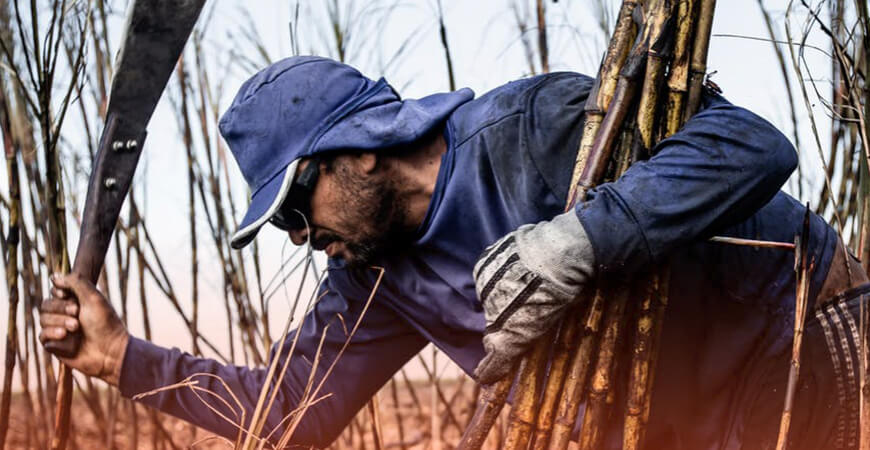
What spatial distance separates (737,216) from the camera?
1489mm

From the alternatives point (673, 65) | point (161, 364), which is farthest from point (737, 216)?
point (161, 364)

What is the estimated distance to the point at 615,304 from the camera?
1489 mm

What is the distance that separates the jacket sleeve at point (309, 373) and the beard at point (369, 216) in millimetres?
247

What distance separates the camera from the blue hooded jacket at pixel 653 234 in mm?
1434

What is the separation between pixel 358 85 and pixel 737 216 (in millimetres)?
725

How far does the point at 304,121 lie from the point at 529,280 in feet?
1.87

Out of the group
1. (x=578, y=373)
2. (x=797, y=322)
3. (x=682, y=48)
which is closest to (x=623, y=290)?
(x=578, y=373)

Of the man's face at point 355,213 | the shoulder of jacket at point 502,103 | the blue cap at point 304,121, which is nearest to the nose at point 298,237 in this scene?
the man's face at point 355,213

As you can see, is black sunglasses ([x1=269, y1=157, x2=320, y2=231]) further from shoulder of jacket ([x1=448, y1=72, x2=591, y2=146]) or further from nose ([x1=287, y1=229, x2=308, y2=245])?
shoulder of jacket ([x1=448, y1=72, x2=591, y2=146])

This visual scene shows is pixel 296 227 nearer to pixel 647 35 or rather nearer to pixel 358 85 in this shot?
pixel 358 85

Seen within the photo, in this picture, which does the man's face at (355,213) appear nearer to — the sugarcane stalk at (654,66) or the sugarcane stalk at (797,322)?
the sugarcane stalk at (654,66)

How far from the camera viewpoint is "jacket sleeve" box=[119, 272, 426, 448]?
83.4 inches

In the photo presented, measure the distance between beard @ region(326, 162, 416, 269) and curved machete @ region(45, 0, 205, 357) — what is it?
350mm

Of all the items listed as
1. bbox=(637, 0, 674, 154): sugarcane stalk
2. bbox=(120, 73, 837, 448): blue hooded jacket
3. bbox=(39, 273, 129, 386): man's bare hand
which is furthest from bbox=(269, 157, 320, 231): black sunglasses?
bbox=(637, 0, 674, 154): sugarcane stalk
